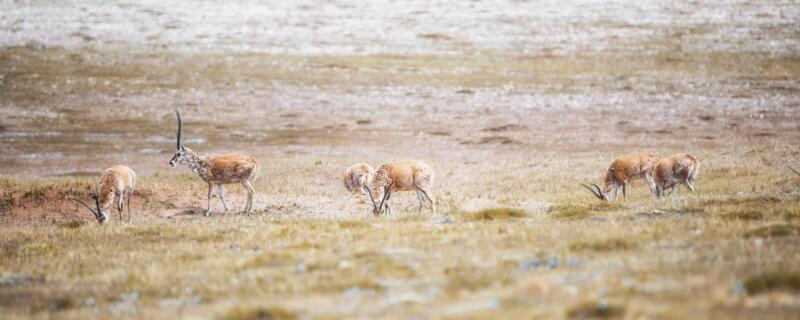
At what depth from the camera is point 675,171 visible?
79.4 ft

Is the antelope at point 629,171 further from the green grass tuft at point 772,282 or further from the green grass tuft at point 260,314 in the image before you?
the green grass tuft at point 260,314

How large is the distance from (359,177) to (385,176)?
6.58ft

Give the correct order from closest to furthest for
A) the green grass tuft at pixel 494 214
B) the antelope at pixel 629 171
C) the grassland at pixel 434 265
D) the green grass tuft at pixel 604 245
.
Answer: the grassland at pixel 434 265, the green grass tuft at pixel 604 245, the green grass tuft at pixel 494 214, the antelope at pixel 629 171

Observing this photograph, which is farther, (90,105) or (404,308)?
(90,105)

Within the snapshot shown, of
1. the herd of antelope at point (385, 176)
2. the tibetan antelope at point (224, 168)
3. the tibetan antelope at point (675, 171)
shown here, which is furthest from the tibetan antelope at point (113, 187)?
the tibetan antelope at point (675, 171)

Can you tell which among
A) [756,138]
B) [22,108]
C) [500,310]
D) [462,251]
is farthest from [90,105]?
[500,310]

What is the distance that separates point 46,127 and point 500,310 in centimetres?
→ 4878

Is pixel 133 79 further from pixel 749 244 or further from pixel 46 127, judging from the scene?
pixel 749 244

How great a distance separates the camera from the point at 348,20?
284ft

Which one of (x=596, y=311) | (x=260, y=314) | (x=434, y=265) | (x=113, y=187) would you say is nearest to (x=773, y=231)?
(x=434, y=265)

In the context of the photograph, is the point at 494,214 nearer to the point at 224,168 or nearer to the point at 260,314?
the point at 224,168

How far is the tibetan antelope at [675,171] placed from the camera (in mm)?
24094

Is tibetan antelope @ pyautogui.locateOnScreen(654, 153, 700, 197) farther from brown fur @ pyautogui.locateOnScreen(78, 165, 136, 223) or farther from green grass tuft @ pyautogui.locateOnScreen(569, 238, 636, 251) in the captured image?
brown fur @ pyautogui.locateOnScreen(78, 165, 136, 223)

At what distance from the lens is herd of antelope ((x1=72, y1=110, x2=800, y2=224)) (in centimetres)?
2302
